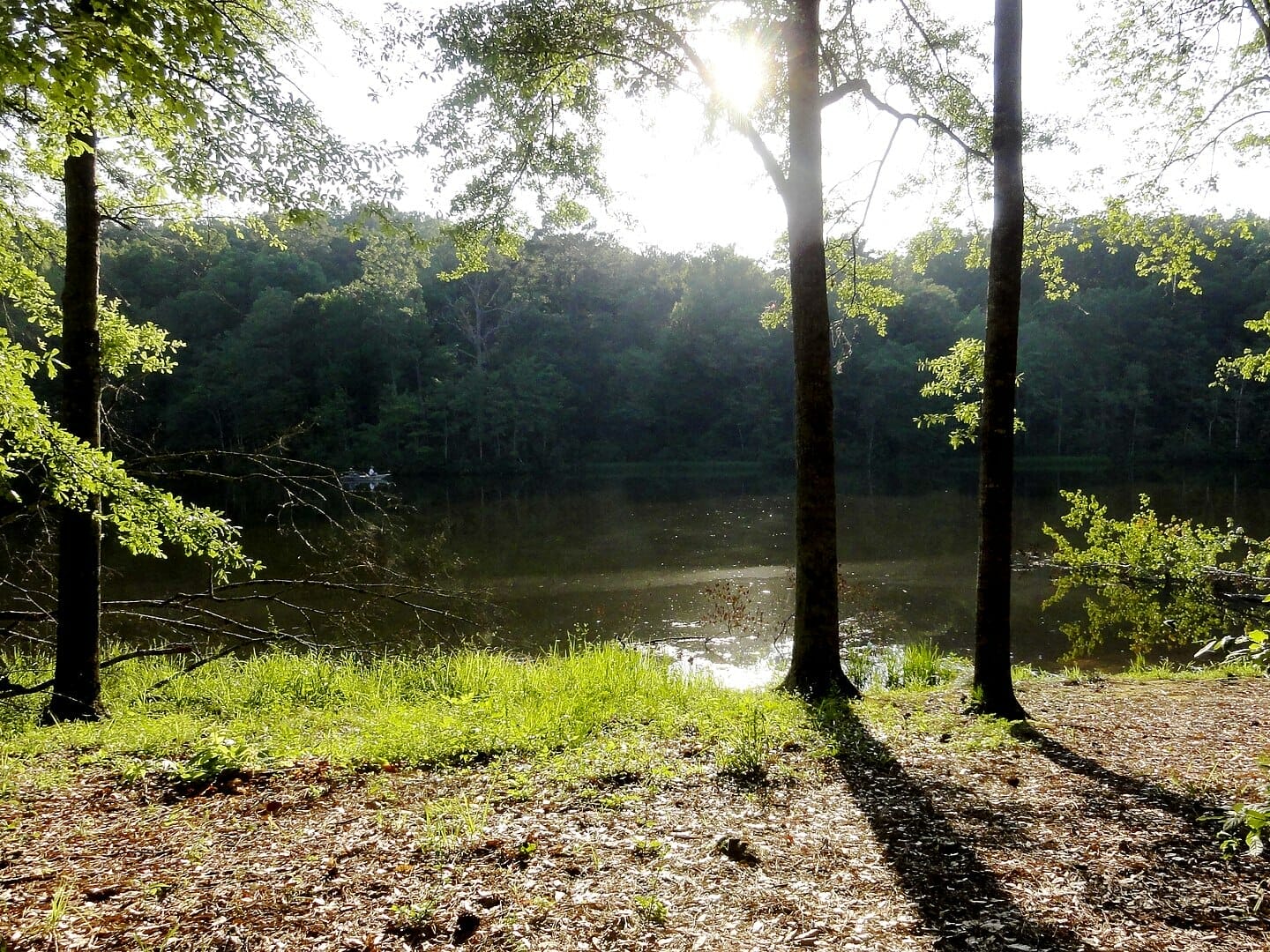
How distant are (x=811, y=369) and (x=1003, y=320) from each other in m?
1.56

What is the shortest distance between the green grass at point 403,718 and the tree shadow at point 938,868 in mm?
699

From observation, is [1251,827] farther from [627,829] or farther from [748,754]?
[748,754]

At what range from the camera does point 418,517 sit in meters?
26.7

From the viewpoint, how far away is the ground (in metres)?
2.70

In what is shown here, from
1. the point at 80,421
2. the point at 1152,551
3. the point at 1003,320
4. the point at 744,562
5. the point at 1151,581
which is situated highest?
the point at 1003,320

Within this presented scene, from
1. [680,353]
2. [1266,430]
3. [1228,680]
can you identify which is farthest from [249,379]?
[1266,430]

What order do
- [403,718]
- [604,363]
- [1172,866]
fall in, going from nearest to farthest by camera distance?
[1172,866]
[403,718]
[604,363]

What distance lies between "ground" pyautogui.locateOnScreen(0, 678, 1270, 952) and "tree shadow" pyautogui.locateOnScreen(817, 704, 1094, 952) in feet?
0.04

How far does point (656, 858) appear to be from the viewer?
3.27 meters

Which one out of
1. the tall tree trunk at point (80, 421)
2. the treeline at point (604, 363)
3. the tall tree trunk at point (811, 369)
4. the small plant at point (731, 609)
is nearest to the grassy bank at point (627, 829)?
the tall tree trunk at point (80, 421)

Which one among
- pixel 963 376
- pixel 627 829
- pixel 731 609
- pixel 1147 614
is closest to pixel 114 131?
pixel 627 829

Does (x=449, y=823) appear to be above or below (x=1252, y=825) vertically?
below

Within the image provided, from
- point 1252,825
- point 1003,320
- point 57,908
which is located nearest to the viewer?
point 1252,825

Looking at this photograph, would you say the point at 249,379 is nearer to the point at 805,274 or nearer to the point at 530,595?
the point at 530,595
